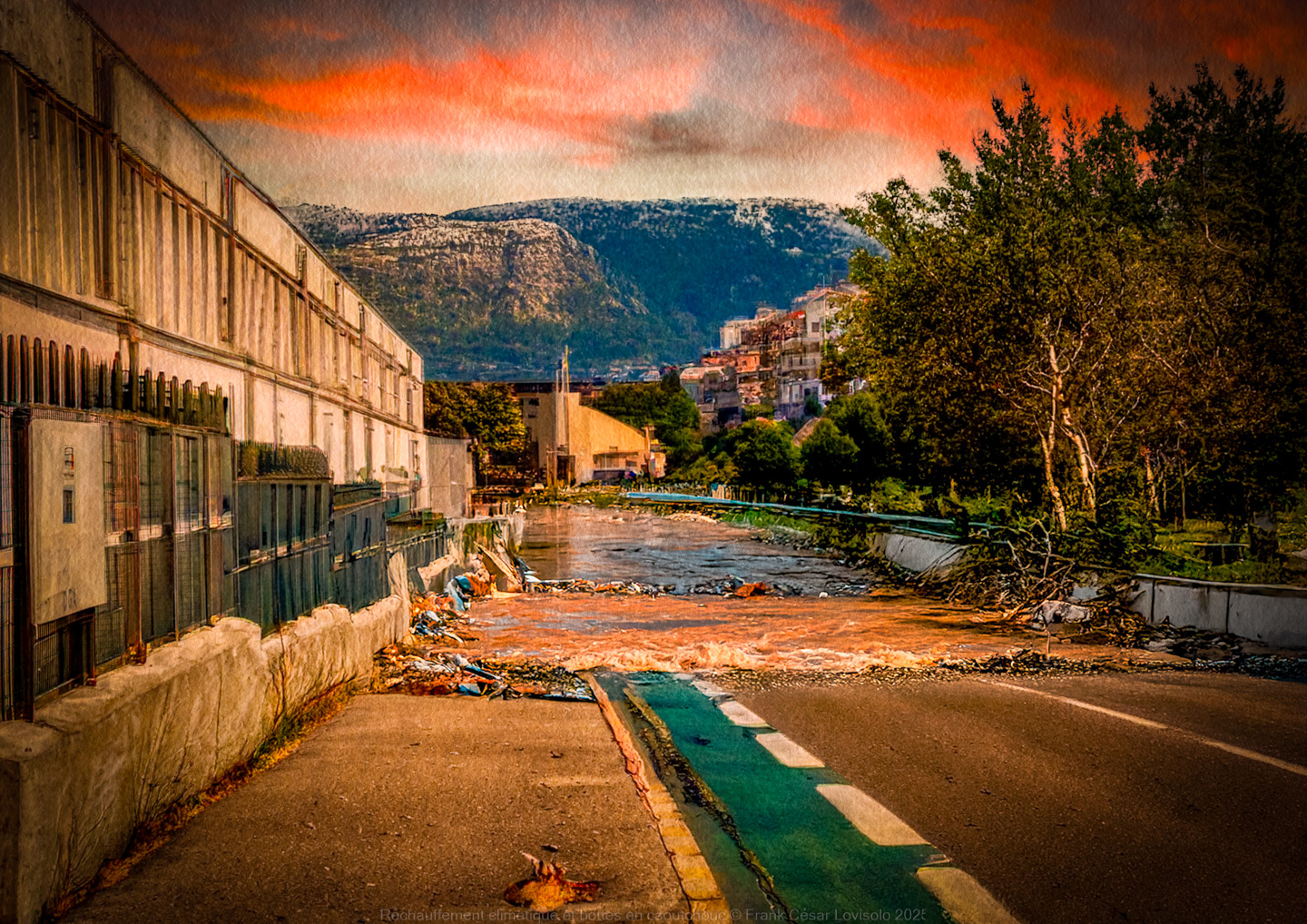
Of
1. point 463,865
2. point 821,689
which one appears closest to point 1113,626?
point 821,689

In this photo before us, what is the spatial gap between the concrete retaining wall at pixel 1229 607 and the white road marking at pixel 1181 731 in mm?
4192

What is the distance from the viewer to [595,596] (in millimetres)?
21594

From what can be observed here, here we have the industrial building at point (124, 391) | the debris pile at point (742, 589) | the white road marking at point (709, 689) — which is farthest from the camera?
the debris pile at point (742, 589)

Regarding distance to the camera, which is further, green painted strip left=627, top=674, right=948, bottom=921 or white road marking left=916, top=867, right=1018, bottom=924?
green painted strip left=627, top=674, right=948, bottom=921

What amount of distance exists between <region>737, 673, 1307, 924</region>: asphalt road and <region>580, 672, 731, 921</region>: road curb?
1.30 m

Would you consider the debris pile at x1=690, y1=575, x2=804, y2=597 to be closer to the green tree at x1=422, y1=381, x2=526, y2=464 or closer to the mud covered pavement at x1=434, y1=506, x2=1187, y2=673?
the mud covered pavement at x1=434, y1=506, x2=1187, y2=673

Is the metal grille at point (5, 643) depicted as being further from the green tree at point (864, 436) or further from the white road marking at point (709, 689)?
the green tree at point (864, 436)

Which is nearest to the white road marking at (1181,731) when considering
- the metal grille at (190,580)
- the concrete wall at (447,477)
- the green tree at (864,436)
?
the metal grille at (190,580)

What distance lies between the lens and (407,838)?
4949mm

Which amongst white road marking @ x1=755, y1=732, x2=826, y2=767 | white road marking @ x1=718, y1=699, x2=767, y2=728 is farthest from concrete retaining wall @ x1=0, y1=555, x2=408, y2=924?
white road marking @ x1=718, y1=699, x2=767, y2=728

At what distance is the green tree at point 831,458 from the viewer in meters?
55.7

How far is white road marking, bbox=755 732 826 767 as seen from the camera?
22.8ft

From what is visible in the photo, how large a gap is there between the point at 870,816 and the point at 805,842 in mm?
576

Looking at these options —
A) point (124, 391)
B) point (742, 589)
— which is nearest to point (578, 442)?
point (742, 589)
